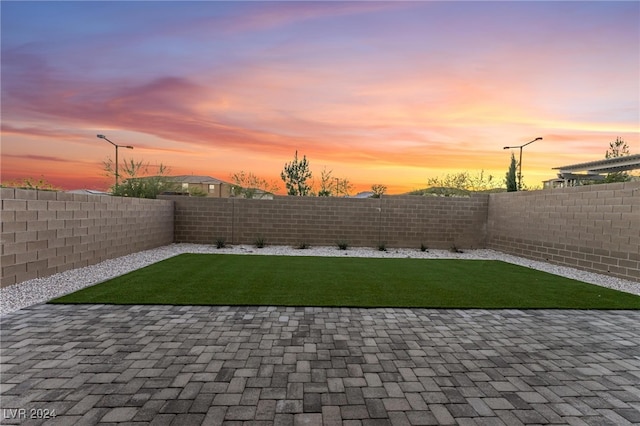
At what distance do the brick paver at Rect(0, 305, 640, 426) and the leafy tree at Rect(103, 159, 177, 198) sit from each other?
422 inches

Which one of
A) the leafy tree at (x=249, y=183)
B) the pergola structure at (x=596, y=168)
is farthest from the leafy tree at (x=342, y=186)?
the pergola structure at (x=596, y=168)

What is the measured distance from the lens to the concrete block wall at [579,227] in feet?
24.3

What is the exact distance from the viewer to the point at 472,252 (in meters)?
12.2

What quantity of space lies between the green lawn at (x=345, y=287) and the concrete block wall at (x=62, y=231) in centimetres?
132

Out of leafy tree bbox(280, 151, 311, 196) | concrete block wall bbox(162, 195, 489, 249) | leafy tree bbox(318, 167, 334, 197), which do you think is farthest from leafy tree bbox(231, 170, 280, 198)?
concrete block wall bbox(162, 195, 489, 249)

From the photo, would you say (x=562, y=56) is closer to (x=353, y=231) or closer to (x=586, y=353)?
(x=353, y=231)

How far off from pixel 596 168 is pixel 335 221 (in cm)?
2111

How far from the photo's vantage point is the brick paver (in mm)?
2326

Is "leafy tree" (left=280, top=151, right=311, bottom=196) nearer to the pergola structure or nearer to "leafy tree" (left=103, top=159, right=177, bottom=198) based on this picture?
"leafy tree" (left=103, top=159, right=177, bottom=198)

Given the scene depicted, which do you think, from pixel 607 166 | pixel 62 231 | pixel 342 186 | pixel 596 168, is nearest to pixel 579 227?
pixel 62 231

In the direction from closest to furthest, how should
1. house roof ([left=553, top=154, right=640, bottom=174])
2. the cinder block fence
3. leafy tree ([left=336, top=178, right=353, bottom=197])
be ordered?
the cinder block fence
house roof ([left=553, top=154, right=640, bottom=174])
leafy tree ([left=336, top=178, right=353, bottom=197])

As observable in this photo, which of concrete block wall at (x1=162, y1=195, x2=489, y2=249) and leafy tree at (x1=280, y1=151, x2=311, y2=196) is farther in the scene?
leafy tree at (x1=280, y1=151, x2=311, y2=196)

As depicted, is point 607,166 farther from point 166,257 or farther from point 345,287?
point 166,257

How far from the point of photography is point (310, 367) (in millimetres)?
2996
